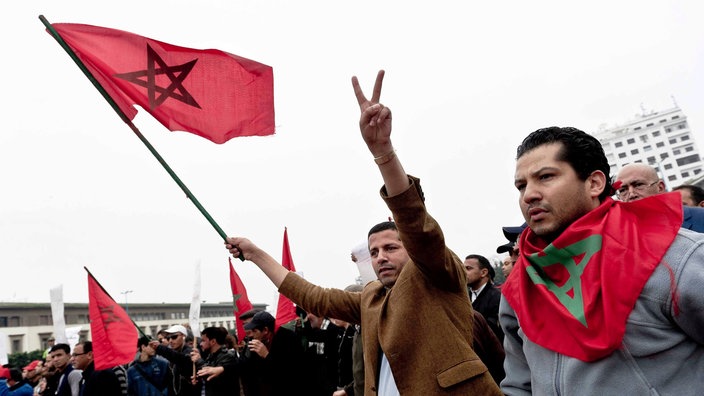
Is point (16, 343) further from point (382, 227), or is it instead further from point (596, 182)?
point (596, 182)

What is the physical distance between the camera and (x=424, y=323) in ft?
7.71

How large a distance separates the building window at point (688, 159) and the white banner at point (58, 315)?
10197 cm

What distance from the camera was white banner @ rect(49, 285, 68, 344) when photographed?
8891 mm

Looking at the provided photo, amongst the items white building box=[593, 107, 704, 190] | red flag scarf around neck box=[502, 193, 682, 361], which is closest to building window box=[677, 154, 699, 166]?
white building box=[593, 107, 704, 190]

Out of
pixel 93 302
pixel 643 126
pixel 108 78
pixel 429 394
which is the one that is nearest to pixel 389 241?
pixel 429 394

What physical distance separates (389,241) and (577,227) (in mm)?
1402

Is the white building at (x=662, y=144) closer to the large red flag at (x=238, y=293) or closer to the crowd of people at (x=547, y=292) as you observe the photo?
the large red flag at (x=238, y=293)

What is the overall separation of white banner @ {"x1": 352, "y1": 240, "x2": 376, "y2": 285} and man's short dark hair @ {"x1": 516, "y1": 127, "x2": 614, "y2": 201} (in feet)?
8.06

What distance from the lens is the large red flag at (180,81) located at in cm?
388

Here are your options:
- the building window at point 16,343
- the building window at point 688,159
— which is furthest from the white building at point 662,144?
the building window at point 16,343

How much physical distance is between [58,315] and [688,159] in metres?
102

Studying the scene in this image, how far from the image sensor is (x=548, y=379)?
1.57m

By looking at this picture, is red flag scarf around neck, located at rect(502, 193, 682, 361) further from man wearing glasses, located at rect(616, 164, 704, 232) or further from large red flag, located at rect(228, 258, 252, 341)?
large red flag, located at rect(228, 258, 252, 341)

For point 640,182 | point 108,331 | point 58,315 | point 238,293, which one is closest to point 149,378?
point 108,331
